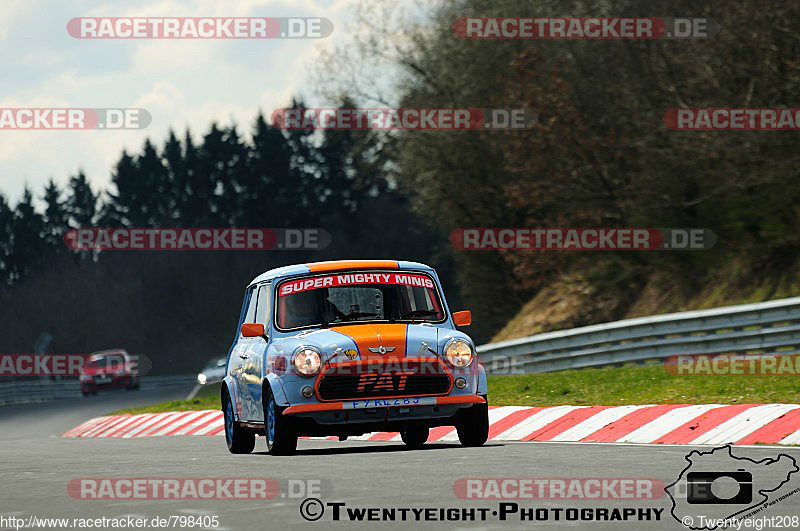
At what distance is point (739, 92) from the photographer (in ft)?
89.1

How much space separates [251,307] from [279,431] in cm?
228

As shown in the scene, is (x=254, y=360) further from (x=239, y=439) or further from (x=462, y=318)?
(x=462, y=318)

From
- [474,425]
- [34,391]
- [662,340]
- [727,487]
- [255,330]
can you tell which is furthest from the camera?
[34,391]

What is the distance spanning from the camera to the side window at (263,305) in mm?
13516

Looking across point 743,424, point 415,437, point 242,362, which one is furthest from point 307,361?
point 743,424

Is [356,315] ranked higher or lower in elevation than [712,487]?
higher

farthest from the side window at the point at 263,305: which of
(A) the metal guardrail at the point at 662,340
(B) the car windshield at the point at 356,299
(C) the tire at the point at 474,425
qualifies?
(A) the metal guardrail at the point at 662,340

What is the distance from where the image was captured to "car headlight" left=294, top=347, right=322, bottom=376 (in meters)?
12.1

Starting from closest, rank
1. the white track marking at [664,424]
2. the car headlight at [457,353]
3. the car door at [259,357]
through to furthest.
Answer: the car headlight at [457,353]
the white track marking at [664,424]
the car door at [259,357]

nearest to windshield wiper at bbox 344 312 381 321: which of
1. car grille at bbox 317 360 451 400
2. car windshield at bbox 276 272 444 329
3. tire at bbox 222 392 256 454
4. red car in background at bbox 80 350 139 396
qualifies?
car windshield at bbox 276 272 444 329

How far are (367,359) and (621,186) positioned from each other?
71.5ft

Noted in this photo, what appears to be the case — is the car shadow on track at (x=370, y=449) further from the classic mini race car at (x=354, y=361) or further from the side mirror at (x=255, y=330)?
the side mirror at (x=255, y=330)

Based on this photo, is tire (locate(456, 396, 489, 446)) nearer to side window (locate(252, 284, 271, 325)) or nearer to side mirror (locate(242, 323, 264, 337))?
side mirror (locate(242, 323, 264, 337))

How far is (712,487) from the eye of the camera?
27.4 ft
